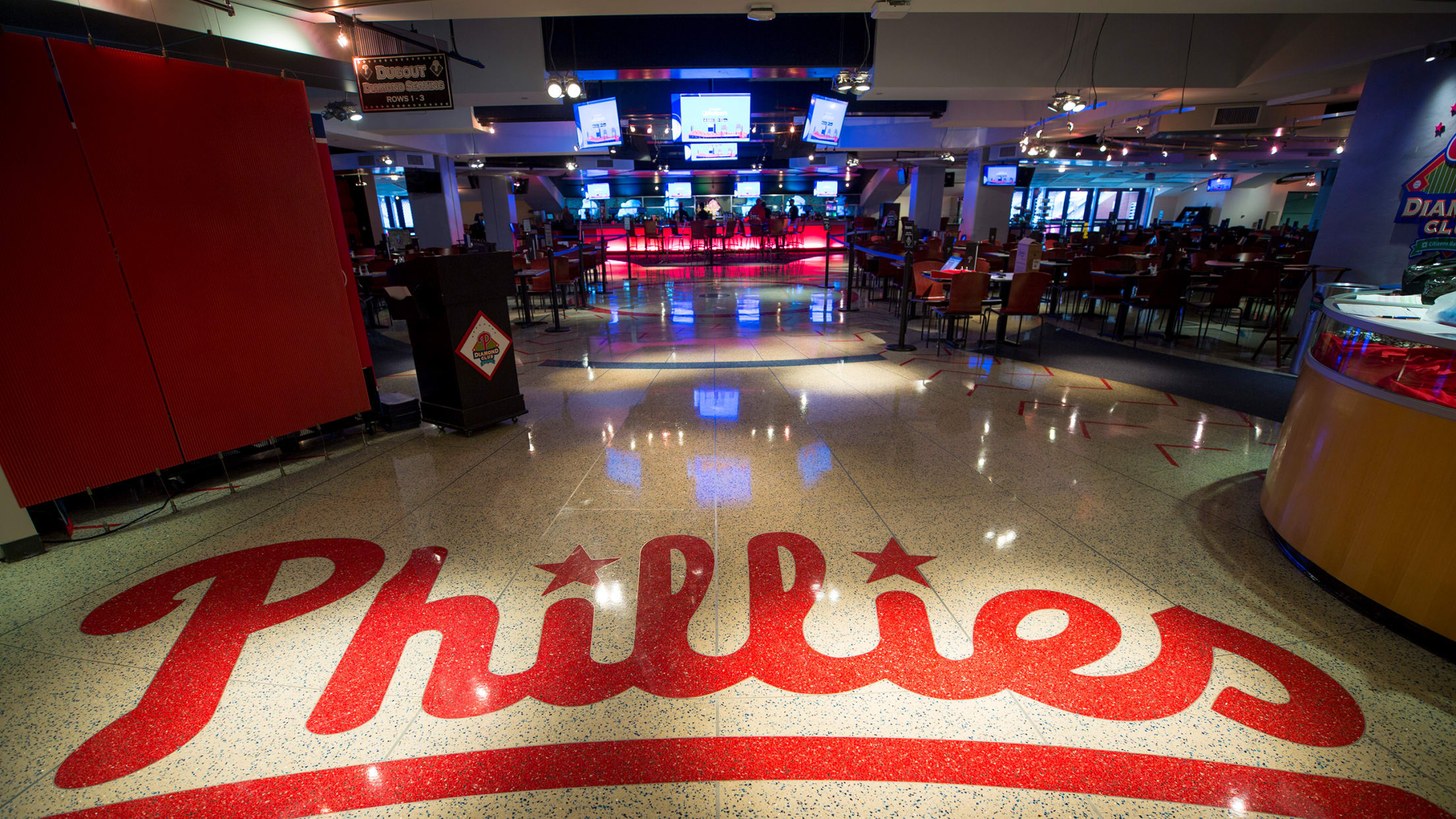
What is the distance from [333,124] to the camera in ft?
39.1

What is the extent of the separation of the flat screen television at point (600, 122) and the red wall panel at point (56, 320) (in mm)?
7947

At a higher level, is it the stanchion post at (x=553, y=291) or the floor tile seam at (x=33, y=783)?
the stanchion post at (x=553, y=291)

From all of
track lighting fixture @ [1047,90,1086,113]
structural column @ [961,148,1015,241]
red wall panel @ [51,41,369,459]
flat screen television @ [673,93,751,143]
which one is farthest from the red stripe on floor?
structural column @ [961,148,1015,241]

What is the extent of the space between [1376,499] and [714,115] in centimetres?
1055

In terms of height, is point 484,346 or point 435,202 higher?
point 435,202

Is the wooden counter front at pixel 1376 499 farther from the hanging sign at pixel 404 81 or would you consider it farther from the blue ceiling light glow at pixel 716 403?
the hanging sign at pixel 404 81

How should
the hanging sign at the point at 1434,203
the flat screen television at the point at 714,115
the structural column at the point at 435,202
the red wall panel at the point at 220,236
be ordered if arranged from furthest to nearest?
the structural column at the point at 435,202 < the flat screen television at the point at 714,115 < the hanging sign at the point at 1434,203 < the red wall panel at the point at 220,236

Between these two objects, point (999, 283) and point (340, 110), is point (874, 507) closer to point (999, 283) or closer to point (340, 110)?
point (999, 283)

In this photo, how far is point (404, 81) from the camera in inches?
261

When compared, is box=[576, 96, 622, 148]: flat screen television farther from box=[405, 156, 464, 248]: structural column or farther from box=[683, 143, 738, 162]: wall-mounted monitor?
box=[405, 156, 464, 248]: structural column

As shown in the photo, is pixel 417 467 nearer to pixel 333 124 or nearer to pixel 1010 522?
pixel 1010 522

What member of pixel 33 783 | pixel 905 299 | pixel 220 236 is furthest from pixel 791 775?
pixel 905 299

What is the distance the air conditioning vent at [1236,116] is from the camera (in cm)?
1190

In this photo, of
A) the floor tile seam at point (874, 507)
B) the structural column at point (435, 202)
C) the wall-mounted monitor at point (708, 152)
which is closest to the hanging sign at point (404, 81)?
the floor tile seam at point (874, 507)
